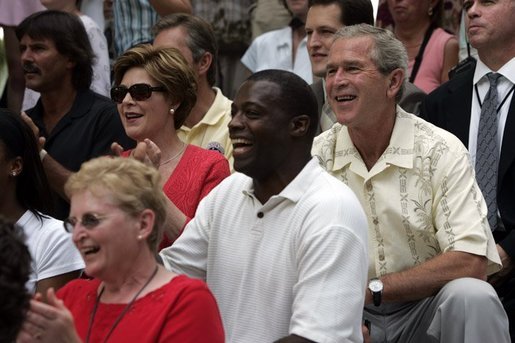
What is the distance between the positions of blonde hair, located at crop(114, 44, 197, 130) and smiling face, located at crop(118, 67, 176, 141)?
0.11 ft

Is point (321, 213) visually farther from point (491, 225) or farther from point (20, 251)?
point (491, 225)

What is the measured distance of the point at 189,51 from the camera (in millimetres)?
6754

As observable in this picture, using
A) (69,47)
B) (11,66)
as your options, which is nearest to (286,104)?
(69,47)

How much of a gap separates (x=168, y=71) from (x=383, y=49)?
39.1 inches

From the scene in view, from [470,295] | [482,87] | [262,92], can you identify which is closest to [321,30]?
[482,87]

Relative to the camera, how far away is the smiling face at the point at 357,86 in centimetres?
551

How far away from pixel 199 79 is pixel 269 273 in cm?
244

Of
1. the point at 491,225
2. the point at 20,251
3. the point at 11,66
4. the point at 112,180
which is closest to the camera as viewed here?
the point at 20,251

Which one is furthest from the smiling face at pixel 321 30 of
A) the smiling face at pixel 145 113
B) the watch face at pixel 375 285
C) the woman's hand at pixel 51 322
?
the woman's hand at pixel 51 322

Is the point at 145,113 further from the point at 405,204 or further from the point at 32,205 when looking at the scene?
the point at 405,204

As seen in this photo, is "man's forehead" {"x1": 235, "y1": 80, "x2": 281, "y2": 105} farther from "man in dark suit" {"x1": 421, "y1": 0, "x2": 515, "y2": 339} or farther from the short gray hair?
"man in dark suit" {"x1": 421, "y1": 0, "x2": 515, "y2": 339}

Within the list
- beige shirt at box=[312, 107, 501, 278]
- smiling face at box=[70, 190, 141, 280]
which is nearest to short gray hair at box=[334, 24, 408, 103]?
beige shirt at box=[312, 107, 501, 278]

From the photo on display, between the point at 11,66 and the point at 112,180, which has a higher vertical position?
the point at 112,180

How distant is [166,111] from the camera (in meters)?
5.78
